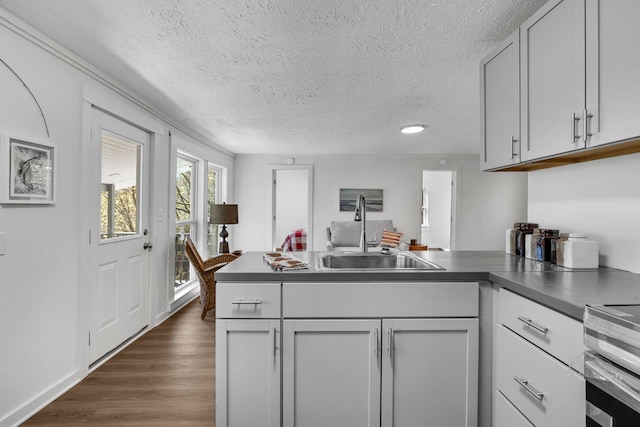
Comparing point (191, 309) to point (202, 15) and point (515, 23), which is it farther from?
point (515, 23)

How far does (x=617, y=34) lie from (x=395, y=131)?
313 centimetres

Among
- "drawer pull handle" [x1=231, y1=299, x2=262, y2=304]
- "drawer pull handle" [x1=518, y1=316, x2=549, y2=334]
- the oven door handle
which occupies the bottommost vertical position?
the oven door handle

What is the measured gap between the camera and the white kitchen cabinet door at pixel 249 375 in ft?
4.89

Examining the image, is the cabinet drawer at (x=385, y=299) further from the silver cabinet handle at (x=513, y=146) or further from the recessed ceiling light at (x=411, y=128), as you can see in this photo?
the recessed ceiling light at (x=411, y=128)

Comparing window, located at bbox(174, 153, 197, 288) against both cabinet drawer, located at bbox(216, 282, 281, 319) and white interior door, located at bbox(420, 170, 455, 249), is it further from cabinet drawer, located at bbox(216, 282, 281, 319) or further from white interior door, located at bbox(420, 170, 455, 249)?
white interior door, located at bbox(420, 170, 455, 249)

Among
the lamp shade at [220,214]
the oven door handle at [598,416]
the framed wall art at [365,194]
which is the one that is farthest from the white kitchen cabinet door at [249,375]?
the framed wall art at [365,194]

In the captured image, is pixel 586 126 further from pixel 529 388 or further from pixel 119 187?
pixel 119 187

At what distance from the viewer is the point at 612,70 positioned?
1.15 metres

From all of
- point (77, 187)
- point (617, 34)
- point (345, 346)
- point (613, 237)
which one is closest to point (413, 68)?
point (617, 34)

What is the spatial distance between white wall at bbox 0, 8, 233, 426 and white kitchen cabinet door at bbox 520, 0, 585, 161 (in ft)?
8.59

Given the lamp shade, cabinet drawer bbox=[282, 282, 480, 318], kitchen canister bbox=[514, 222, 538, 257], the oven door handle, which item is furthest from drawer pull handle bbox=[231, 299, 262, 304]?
the lamp shade

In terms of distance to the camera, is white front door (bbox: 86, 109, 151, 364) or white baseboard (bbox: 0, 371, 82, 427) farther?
white front door (bbox: 86, 109, 151, 364)

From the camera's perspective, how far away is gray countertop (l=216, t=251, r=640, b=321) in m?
1.07

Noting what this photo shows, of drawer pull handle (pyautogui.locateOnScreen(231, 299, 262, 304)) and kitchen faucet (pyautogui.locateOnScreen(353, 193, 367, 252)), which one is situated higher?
kitchen faucet (pyautogui.locateOnScreen(353, 193, 367, 252))
